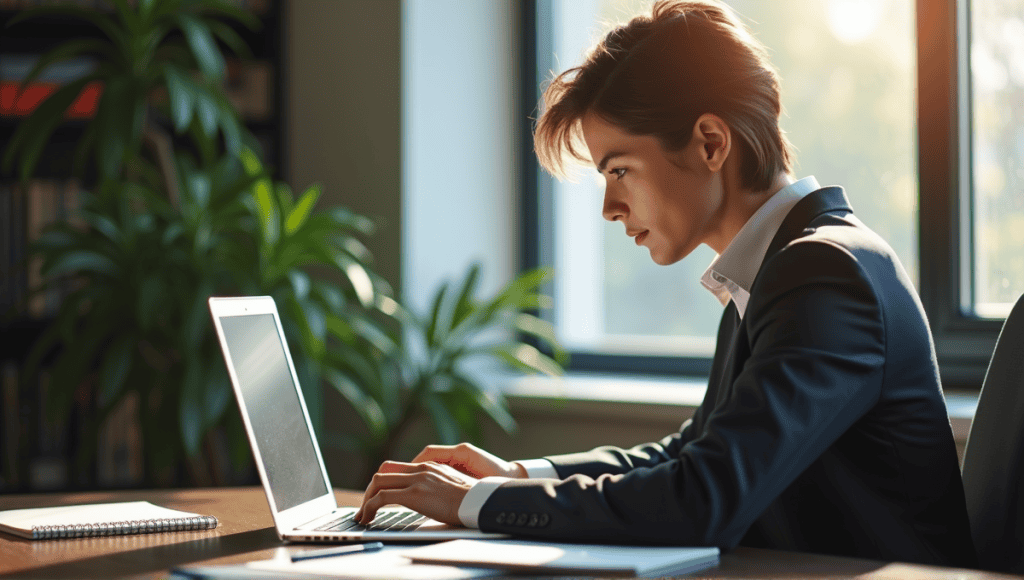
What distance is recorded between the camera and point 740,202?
1.29 m

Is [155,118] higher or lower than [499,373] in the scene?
higher

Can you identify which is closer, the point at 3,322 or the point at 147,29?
the point at 147,29

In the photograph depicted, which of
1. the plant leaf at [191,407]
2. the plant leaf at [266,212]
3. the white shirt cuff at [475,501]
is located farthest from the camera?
the plant leaf at [266,212]

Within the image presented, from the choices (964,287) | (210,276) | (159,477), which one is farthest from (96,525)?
(964,287)

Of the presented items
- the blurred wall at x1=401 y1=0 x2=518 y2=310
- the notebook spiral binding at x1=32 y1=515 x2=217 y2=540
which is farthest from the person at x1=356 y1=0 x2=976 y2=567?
the blurred wall at x1=401 y1=0 x2=518 y2=310

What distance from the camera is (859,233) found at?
3.62 ft

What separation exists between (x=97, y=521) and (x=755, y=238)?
2.76ft

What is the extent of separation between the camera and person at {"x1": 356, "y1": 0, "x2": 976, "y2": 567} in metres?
0.96

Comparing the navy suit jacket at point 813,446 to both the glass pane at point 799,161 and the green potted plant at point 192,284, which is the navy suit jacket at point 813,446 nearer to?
the glass pane at point 799,161

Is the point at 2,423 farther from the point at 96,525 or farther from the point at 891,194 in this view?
the point at 891,194

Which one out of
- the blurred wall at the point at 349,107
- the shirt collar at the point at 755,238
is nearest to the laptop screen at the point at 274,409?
the shirt collar at the point at 755,238

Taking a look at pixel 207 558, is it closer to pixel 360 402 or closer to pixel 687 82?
pixel 687 82

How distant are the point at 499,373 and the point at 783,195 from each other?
1.97 m

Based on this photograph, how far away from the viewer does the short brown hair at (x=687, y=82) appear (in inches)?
48.3
